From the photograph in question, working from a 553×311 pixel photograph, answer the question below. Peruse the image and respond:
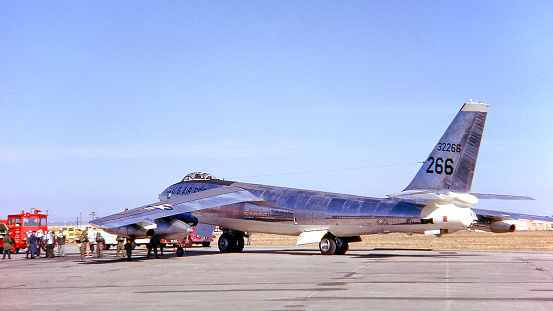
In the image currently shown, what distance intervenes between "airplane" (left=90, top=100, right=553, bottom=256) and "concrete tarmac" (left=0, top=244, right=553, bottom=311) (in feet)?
10.0

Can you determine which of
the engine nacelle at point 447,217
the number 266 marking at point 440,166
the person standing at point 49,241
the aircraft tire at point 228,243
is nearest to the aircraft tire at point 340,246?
the engine nacelle at point 447,217

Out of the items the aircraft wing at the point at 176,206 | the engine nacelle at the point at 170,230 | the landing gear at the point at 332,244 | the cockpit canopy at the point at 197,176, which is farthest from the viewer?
the cockpit canopy at the point at 197,176

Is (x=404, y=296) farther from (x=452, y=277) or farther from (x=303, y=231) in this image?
(x=303, y=231)

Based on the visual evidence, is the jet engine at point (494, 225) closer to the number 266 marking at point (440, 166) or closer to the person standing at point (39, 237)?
the number 266 marking at point (440, 166)

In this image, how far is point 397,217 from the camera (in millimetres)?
25203

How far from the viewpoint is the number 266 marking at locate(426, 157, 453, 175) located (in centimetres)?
2480

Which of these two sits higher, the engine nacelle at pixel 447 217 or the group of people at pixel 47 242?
the engine nacelle at pixel 447 217

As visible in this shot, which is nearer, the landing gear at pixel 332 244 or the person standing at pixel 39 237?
the landing gear at pixel 332 244

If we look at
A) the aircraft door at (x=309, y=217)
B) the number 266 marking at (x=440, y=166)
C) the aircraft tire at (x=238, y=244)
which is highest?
the number 266 marking at (x=440, y=166)

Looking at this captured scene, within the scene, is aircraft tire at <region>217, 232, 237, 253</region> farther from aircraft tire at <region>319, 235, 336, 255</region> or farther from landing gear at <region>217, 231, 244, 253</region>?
aircraft tire at <region>319, 235, 336, 255</region>

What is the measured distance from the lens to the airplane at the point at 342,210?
24391 mm

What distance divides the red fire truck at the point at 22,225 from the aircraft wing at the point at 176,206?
43.6 feet

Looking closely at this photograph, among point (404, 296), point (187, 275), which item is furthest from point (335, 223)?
point (404, 296)

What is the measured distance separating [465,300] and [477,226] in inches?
815
